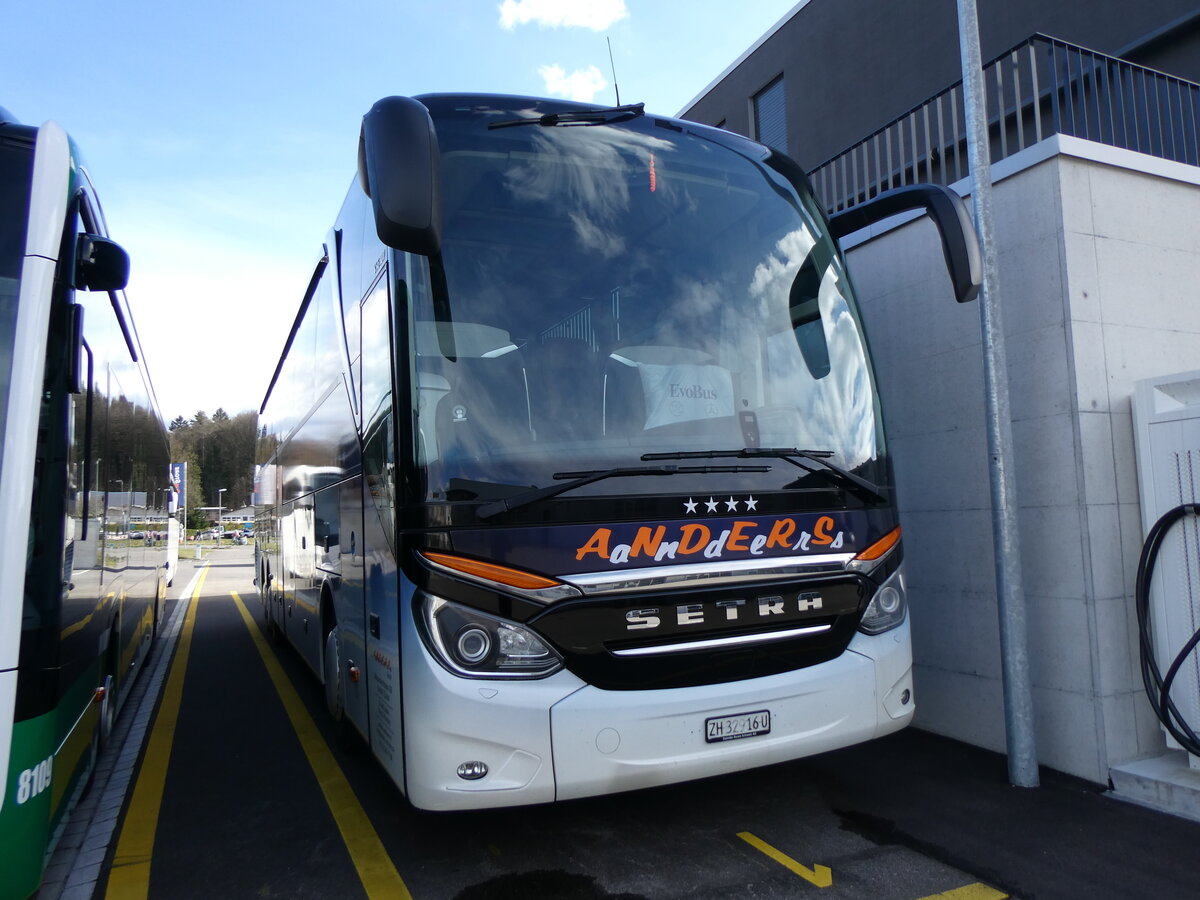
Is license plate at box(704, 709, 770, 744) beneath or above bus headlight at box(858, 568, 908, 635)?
beneath

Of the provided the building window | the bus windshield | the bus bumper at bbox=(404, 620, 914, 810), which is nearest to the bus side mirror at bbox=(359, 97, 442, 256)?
the bus windshield

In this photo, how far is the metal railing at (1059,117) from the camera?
593 cm

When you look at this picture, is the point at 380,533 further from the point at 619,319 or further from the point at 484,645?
the point at 619,319

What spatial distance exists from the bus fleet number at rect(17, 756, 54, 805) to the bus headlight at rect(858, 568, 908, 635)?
3.25m

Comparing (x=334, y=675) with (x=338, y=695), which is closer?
(x=338, y=695)

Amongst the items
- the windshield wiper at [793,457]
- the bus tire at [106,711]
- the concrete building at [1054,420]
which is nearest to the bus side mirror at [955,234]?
the concrete building at [1054,420]

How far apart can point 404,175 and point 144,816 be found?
144 inches

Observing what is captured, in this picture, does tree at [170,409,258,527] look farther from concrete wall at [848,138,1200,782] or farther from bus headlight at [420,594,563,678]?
→ bus headlight at [420,594,563,678]

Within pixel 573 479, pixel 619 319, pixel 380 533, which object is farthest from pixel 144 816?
pixel 619 319

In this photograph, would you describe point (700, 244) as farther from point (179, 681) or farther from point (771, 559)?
point (179, 681)

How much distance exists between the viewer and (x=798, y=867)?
3.58 meters

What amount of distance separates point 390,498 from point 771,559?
5.39ft

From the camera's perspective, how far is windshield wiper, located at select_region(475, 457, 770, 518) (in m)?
3.20

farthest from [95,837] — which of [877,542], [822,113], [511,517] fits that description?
[822,113]
